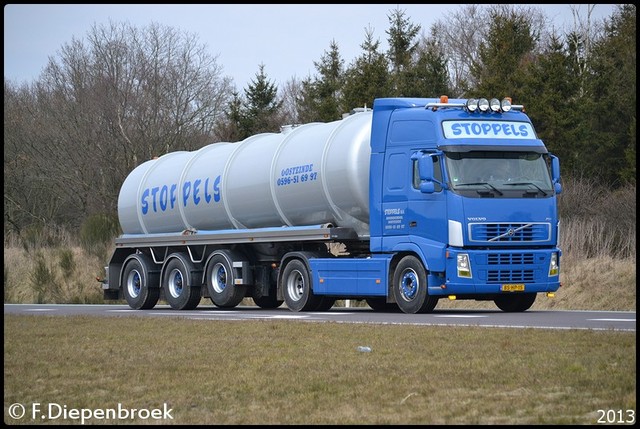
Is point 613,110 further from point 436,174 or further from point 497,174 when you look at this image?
point 436,174

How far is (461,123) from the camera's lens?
22.0m

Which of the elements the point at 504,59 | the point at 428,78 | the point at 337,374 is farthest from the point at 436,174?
the point at 428,78

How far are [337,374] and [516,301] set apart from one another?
12081 mm

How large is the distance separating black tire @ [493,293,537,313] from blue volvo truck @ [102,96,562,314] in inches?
1.0

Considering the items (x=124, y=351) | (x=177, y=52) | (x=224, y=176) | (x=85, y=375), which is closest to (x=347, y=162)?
(x=224, y=176)

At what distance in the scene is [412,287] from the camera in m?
22.0

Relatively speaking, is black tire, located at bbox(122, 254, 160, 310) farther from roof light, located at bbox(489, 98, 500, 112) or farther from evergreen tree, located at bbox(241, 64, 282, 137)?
evergreen tree, located at bbox(241, 64, 282, 137)

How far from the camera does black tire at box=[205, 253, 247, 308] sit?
2661 centimetres

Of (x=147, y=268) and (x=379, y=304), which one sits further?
(x=147, y=268)

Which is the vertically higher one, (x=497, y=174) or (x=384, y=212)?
(x=497, y=174)

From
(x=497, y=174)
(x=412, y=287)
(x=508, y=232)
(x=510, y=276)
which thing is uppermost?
(x=497, y=174)

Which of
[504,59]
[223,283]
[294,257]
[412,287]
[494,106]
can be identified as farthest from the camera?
[504,59]

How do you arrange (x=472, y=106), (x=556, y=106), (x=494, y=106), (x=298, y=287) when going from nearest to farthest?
(x=472, y=106), (x=494, y=106), (x=298, y=287), (x=556, y=106)

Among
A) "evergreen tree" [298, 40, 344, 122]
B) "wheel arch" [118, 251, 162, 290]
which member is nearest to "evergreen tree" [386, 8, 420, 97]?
"evergreen tree" [298, 40, 344, 122]
